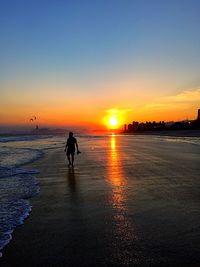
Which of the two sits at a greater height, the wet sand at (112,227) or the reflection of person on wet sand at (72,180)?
the wet sand at (112,227)

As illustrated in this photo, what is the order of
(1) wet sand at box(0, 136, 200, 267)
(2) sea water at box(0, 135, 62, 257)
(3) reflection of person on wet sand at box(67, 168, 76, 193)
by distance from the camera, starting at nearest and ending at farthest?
(1) wet sand at box(0, 136, 200, 267) < (2) sea water at box(0, 135, 62, 257) < (3) reflection of person on wet sand at box(67, 168, 76, 193)

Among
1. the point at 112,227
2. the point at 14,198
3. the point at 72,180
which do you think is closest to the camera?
the point at 112,227

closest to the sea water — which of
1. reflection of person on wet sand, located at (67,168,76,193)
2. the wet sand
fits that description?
the wet sand

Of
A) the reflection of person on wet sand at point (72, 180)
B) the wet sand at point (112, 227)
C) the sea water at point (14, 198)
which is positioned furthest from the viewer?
the reflection of person on wet sand at point (72, 180)

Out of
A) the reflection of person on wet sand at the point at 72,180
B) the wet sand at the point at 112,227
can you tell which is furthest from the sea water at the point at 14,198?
the reflection of person on wet sand at the point at 72,180

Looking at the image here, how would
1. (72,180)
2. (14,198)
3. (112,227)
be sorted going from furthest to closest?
(72,180) → (14,198) → (112,227)

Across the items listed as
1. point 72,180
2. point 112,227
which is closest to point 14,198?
point 72,180

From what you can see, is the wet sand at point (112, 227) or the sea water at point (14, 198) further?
the sea water at point (14, 198)

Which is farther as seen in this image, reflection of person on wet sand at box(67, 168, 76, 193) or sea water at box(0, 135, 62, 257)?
reflection of person on wet sand at box(67, 168, 76, 193)

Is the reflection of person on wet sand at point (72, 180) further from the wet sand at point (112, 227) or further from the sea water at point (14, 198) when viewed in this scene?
the sea water at point (14, 198)

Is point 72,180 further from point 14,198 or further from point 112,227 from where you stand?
point 112,227

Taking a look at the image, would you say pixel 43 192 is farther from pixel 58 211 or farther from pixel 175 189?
pixel 175 189

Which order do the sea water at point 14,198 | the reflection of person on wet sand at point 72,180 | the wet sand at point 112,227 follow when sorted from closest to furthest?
1. the wet sand at point 112,227
2. the sea water at point 14,198
3. the reflection of person on wet sand at point 72,180

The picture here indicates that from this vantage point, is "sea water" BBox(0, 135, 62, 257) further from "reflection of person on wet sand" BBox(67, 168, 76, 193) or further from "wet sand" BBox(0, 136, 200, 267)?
"reflection of person on wet sand" BBox(67, 168, 76, 193)
